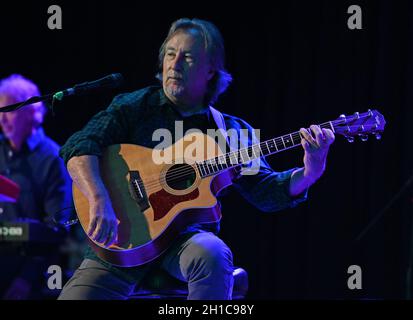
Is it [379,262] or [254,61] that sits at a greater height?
[254,61]

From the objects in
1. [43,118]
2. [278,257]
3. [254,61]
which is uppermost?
[254,61]

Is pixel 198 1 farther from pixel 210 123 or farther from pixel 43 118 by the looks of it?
pixel 210 123

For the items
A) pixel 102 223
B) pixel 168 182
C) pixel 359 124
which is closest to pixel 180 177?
pixel 168 182

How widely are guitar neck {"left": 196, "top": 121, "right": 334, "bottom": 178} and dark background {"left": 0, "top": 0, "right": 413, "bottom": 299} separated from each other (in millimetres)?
1569

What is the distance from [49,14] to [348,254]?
2905 mm

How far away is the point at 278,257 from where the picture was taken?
4820mm

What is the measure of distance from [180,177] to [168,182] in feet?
0.20

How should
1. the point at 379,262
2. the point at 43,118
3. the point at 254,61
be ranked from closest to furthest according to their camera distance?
the point at 379,262, the point at 254,61, the point at 43,118

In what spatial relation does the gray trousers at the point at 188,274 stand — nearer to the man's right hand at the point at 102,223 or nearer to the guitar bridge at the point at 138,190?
the man's right hand at the point at 102,223

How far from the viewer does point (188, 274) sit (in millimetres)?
2791

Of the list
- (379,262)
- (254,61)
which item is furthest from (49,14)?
(379,262)

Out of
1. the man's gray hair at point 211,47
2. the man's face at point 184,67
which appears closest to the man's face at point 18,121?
the man's gray hair at point 211,47

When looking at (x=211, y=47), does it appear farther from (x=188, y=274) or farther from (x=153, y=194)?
(x=188, y=274)
